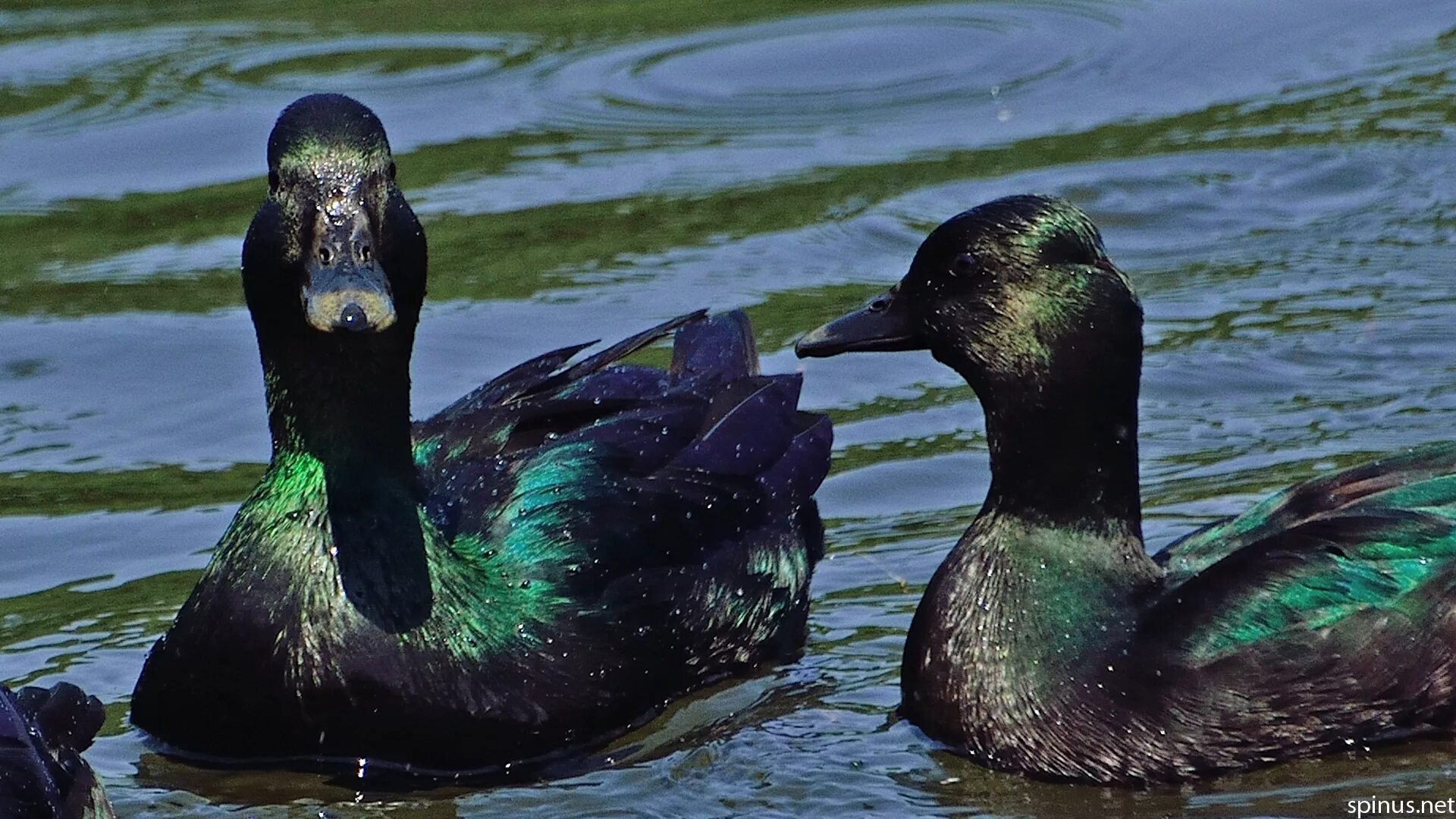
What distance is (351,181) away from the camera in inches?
324

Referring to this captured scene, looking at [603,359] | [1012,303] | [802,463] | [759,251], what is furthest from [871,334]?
[759,251]

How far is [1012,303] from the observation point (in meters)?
8.42

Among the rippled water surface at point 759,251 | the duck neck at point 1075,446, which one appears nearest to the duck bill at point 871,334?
the duck neck at point 1075,446

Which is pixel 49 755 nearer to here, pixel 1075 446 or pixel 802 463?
pixel 1075 446

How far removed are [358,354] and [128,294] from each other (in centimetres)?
505

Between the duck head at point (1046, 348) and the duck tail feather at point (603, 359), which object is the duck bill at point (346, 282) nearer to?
the duck tail feather at point (603, 359)

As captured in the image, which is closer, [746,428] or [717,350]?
[746,428]

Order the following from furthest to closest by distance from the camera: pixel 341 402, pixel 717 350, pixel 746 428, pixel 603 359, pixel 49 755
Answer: pixel 717 350
pixel 603 359
pixel 746 428
pixel 341 402
pixel 49 755

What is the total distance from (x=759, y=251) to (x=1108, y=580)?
512cm

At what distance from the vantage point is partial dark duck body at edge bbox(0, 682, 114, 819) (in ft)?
23.6

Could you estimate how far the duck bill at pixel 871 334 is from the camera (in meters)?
8.74

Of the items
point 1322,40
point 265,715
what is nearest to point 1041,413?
point 265,715

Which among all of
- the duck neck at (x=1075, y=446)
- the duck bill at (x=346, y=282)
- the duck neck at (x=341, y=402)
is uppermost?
the duck bill at (x=346, y=282)

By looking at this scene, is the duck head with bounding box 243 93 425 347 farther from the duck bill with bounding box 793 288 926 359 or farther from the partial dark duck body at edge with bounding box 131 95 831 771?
the duck bill with bounding box 793 288 926 359
